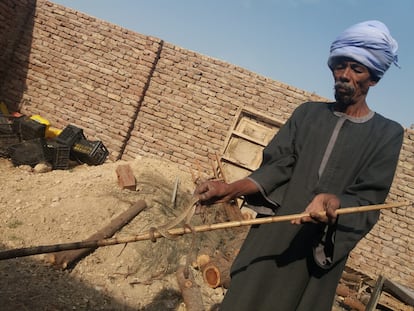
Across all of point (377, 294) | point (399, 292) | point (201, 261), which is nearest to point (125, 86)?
point (201, 261)

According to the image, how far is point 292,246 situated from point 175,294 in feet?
9.56

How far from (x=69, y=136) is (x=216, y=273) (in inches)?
180

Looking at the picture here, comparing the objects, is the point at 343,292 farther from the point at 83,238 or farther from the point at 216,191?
the point at 216,191

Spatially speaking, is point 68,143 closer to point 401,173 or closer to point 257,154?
point 257,154

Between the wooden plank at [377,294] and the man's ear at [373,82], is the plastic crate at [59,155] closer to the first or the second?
the wooden plank at [377,294]

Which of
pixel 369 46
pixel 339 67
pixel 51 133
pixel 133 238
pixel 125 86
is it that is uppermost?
pixel 369 46

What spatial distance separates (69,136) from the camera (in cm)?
752

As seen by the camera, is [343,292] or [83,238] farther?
[343,292]

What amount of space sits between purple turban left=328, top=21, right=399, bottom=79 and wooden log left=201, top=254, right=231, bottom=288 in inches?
149

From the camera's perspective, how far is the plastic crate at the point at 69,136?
7373 millimetres

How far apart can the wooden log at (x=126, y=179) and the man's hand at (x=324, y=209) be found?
16.8 feet

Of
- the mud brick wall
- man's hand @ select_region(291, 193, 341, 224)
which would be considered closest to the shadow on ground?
man's hand @ select_region(291, 193, 341, 224)

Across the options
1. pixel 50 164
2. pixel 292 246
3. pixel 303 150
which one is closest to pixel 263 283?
pixel 292 246

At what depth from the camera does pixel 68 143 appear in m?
7.38
